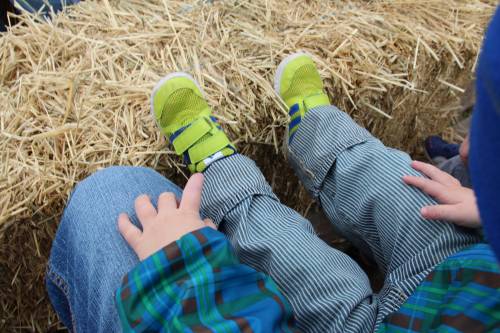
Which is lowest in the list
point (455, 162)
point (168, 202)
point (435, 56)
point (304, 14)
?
point (455, 162)

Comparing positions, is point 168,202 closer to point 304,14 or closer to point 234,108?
point 234,108

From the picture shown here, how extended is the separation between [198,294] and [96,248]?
0.29m

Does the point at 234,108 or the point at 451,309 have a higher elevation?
the point at 234,108

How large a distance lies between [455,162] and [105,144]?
42.9 inches

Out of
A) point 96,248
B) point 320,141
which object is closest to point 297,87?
point 320,141

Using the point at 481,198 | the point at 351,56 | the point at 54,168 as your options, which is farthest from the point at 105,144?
the point at 481,198

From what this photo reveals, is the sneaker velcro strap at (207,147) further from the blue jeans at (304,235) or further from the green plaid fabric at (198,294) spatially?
the green plaid fabric at (198,294)

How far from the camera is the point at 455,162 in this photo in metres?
1.56

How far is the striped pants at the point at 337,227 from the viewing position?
0.95m

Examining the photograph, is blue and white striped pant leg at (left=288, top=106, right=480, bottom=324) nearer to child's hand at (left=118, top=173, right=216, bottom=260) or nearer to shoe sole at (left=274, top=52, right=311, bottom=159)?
shoe sole at (left=274, top=52, right=311, bottom=159)

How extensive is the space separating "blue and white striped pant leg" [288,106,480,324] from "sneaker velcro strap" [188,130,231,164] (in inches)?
8.7

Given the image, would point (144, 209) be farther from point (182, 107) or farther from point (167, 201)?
point (182, 107)

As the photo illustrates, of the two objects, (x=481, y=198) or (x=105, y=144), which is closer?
(x=481, y=198)

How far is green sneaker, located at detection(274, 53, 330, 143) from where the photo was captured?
4.37 feet
